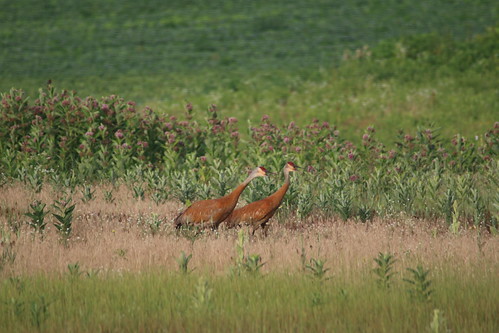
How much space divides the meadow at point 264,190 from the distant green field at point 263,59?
161 millimetres

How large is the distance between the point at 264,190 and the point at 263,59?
24330 millimetres

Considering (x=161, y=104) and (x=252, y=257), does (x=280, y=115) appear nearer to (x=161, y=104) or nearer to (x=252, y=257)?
(x=161, y=104)

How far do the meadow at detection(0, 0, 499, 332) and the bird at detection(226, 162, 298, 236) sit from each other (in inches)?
7.1

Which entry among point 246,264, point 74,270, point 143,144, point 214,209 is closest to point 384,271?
point 246,264

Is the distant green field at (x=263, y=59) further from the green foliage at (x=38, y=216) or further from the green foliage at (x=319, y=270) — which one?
the green foliage at (x=319, y=270)

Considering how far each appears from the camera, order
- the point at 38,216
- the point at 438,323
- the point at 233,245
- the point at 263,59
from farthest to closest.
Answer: the point at 263,59, the point at 38,216, the point at 233,245, the point at 438,323

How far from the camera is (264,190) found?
11.1 meters

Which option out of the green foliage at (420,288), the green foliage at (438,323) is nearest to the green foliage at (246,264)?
the green foliage at (420,288)

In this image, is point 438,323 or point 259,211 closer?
point 438,323

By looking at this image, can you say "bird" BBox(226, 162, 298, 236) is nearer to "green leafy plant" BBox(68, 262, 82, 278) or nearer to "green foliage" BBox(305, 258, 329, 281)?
"green foliage" BBox(305, 258, 329, 281)

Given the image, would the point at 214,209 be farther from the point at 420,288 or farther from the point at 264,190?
the point at 420,288

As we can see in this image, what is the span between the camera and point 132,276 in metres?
7.61

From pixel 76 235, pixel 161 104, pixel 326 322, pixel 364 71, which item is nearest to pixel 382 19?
pixel 364 71

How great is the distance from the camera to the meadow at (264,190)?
657 cm
